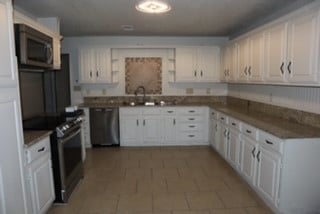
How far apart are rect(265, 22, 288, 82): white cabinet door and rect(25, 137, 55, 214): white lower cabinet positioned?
2.79 meters

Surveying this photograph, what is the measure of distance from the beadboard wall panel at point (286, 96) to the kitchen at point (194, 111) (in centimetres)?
2

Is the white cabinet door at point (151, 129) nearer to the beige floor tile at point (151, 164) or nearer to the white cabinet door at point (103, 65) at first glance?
the beige floor tile at point (151, 164)

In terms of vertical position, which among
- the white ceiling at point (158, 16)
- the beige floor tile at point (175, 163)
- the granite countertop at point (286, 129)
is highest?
the white ceiling at point (158, 16)

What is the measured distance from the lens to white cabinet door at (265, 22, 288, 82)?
2920 mm

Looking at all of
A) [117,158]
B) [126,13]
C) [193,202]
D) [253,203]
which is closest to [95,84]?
[117,158]

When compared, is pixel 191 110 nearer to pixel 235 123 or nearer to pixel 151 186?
pixel 235 123

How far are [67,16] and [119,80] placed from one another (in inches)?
87.2

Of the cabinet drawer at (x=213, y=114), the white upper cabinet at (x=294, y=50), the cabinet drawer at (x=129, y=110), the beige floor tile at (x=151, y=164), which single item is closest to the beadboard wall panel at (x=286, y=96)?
the white upper cabinet at (x=294, y=50)

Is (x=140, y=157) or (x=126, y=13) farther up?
(x=126, y=13)

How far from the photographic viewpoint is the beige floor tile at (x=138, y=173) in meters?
3.66

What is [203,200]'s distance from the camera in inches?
117

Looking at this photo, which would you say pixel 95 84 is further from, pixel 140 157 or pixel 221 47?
pixel 221 47

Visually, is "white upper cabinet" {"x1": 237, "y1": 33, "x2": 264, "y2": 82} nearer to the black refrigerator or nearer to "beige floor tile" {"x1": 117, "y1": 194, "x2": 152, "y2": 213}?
"beige floor tile" {"x1": 117, "y1": 194, "x2": 152, "y2": 213}

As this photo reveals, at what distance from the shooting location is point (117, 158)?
4.54 metres
